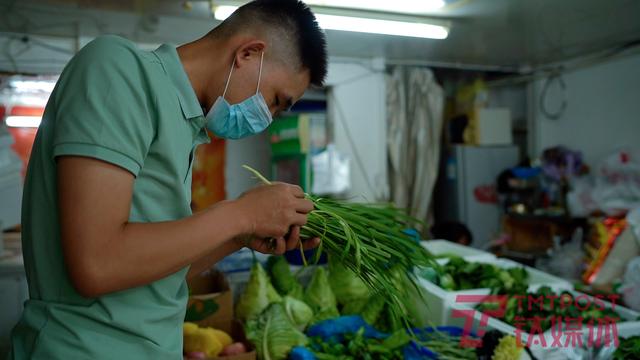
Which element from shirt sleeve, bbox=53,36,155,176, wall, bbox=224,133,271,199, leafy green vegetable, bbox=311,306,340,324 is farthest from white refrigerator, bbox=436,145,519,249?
shirt sleeve, bbox=53,36,155,176

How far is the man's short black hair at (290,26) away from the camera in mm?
1037

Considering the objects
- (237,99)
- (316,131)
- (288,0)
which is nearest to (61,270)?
(237,99)

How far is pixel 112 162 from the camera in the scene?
734 millimetres

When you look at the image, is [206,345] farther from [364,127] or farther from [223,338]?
[364,127]

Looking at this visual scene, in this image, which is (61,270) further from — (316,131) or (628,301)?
(316,131)

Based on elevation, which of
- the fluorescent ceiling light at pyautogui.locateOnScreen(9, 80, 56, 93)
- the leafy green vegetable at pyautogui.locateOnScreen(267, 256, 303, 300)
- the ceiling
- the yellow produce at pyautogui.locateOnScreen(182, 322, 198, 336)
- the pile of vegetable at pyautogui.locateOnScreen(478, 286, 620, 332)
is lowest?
the pile of vegetable at pyautogui.locateOnScreen(478, 286, 620, 332)

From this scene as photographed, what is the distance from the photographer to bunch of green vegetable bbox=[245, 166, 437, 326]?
1.28 m

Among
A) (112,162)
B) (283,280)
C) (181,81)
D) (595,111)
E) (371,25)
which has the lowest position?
(283,280)

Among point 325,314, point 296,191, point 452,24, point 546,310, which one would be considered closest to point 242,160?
point 452,24

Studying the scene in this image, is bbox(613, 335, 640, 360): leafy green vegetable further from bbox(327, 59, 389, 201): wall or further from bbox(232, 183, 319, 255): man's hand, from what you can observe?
bbox(327, 59, 389, 201): wall

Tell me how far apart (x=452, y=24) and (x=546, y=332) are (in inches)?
110

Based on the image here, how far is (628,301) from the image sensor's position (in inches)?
92.8

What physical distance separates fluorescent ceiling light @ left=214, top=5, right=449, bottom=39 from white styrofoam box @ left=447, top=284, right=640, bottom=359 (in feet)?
7.08

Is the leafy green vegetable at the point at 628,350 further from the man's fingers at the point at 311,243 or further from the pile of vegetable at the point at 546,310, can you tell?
the man's fingers at the point at 311,243
